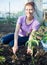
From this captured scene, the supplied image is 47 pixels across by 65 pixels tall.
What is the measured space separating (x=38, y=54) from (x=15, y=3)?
1807 millimetres

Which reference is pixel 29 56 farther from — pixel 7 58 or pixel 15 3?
pixel 15 3

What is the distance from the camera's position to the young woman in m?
3.05

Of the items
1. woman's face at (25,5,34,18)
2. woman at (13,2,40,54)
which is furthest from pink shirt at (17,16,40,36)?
woman's face at (25,5,34,18)

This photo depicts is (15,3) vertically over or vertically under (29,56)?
over

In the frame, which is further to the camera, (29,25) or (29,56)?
(29,25)

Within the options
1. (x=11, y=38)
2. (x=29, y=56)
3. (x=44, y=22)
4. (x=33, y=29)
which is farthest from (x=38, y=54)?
(x=44, y=22)

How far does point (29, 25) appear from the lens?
325 cm

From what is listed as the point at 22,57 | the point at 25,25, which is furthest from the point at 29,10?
the point at 22,57

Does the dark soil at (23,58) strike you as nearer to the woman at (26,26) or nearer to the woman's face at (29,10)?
the woman at (26,26)

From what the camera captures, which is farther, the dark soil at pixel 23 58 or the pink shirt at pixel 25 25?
the pink shirt at pixel 25 25

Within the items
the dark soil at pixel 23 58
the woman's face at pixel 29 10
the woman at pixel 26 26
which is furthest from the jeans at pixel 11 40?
the woman's face at pixel 29 10

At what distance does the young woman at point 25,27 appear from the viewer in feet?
10.0

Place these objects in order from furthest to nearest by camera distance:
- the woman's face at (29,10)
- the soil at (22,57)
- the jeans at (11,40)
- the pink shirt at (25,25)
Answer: the jeans at (11,40), the pink shirt at (25,25), the woman's face at (29,10), the soil at (22,57)

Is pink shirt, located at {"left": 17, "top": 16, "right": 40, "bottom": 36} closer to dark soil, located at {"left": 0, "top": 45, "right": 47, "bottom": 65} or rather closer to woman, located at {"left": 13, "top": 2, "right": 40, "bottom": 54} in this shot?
woman, located at {"left": 13, "top": 2, "right": 40, "bottom": 54}
